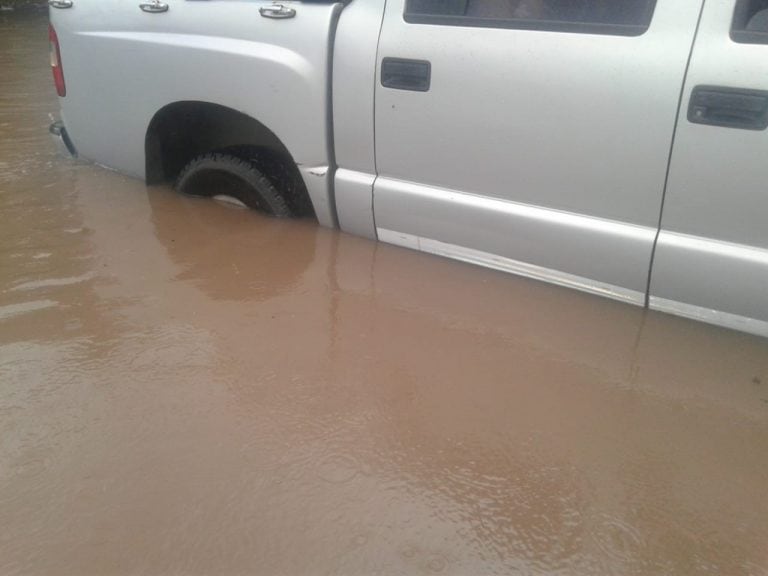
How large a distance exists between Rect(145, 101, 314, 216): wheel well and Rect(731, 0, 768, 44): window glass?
6.67 feet

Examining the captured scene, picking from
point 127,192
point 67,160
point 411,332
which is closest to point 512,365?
point 411,332

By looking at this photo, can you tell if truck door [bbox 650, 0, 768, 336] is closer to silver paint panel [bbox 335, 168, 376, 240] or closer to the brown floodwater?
the brown floodwater

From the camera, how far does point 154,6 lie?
3.64 m

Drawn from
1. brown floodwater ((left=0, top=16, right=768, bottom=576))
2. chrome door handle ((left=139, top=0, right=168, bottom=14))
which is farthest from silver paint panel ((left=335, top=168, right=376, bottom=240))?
chrome door handle ((left=139, top=0, right=168, bottom=14))

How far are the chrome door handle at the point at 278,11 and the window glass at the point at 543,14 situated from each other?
0.57 metres

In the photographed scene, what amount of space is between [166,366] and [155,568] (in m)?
1.00

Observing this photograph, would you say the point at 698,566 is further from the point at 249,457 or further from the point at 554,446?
the point at 249,457

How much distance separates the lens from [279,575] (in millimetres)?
1972

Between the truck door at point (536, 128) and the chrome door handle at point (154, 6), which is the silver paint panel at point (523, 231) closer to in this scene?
the truck door at point (536, 128)

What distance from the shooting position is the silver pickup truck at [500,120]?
2467 mm

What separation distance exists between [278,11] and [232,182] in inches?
40.7

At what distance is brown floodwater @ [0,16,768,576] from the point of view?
206 cm

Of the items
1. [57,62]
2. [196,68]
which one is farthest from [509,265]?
[57,62]

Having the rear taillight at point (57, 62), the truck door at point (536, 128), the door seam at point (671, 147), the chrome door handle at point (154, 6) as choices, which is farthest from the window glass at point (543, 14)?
the rear taillight at point (57, 62)
